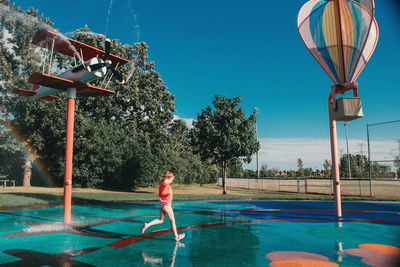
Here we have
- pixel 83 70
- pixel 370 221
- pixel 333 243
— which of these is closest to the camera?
pixel 333 243

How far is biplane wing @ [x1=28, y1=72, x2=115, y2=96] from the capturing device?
28.7 ft

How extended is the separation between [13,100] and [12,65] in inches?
181

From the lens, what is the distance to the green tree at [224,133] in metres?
26.0

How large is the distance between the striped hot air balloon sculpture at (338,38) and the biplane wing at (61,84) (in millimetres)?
9334

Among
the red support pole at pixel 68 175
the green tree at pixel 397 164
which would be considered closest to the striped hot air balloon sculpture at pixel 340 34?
the red support pole at pixel 68 175

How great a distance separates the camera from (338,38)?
36.7 feet

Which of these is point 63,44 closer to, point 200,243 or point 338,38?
point 200,243

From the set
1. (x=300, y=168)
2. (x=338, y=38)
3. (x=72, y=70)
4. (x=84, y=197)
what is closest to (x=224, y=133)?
(x=84, y=197)

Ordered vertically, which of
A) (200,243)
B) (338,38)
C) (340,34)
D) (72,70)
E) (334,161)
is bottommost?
(200,243)

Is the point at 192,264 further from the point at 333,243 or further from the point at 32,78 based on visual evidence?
the point at 32,78

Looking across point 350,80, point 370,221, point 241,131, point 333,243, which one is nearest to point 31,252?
point 333,243

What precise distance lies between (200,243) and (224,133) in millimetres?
Answer: 19512

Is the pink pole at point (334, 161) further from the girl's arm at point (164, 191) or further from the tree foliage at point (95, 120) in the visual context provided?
the tree foliage at point (95, 120)

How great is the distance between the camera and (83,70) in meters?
9.43
